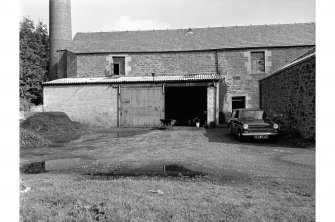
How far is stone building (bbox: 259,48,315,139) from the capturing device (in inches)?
403

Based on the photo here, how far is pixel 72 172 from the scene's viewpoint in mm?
5891

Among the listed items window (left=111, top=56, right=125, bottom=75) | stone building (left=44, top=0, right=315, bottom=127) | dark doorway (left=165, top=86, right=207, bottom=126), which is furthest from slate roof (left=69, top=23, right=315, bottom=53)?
dark doorway (left=165, top=86, right=207, bottom=126)

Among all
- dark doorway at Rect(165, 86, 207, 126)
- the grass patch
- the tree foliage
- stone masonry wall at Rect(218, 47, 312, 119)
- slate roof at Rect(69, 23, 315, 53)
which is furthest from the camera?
the tree foliage

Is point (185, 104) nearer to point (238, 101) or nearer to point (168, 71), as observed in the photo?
point (168, 71)

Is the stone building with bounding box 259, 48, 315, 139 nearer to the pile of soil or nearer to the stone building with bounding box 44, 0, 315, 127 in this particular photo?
the stone building with bounding box 44, 0, 315, 127

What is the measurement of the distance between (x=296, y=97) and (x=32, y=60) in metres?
33.2

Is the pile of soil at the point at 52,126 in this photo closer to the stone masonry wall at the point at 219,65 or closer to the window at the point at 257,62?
the stone masonry wall at the point at 219,65

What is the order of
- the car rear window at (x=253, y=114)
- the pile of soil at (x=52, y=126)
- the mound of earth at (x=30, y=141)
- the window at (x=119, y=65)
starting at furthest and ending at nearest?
the window at (x=119, y=65) → the pile of soil at (x=52, y=126) → the car rear window at (x=253, y=114) → the mound of earth at (x=30, y=141)

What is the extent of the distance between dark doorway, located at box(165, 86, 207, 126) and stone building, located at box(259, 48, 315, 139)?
8.70 meters

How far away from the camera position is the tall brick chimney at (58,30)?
86.4 ft

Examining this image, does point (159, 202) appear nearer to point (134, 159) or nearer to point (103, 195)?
point (103, 195)

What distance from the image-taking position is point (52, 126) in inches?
593

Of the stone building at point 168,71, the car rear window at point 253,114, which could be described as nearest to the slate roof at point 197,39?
the stone building at point 168,71
